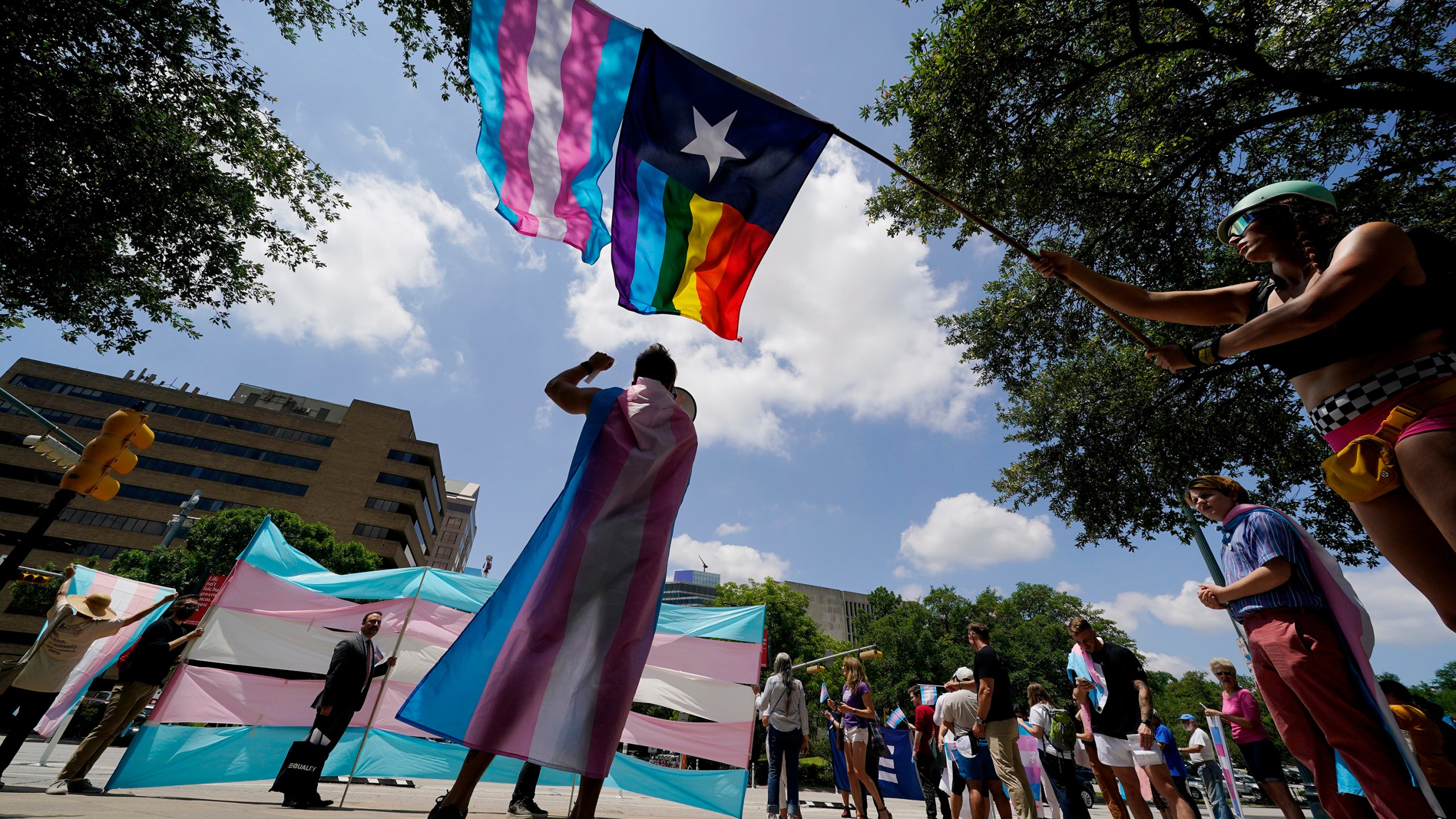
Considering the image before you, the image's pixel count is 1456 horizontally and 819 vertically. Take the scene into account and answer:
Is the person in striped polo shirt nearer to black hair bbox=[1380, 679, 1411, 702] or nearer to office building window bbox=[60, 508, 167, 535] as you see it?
black hair bbox=[1380, 679, 1411, 702]

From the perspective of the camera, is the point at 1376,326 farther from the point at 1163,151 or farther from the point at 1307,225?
the point at 1163,151

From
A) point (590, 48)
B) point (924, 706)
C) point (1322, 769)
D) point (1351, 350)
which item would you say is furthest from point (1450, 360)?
point (924, 706)

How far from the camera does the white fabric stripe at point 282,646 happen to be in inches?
252

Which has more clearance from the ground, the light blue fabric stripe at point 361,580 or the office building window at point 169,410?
the office building window at point 169,410

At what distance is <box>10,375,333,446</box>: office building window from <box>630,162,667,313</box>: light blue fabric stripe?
203 feet

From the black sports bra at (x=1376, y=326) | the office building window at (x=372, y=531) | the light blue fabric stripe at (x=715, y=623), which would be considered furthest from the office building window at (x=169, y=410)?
the black sports bra at (x=1376, y=326)

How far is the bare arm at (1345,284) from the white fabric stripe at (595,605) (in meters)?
2.03

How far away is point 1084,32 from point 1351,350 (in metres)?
8.32

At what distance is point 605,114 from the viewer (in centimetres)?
409

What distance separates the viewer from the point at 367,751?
6406mm

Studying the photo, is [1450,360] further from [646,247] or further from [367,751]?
[367,751]

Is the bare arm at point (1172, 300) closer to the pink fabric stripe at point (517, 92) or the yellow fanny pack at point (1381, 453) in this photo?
the yellow fanny pack at point (1381, 453)

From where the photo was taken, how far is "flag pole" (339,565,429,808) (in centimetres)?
627

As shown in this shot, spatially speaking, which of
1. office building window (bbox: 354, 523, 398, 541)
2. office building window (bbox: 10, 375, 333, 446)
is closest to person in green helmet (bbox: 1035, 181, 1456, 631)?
office building window (bbox: 354, 523, 398, 541)
